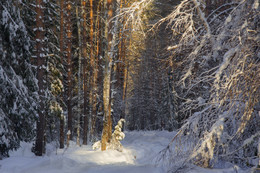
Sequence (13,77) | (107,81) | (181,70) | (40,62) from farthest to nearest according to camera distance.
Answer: (107,81) < (40,62) < (13,77) < (181,70)

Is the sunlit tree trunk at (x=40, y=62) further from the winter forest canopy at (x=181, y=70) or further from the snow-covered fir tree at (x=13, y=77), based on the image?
the snow-covered fir tree at (x=13, y=77)

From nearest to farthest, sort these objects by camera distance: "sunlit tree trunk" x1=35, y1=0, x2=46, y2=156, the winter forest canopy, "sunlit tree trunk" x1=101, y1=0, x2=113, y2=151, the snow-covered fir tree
Result: the winter forest canopy < the snow-covered fir tree < "sunlit tree trunk" x1=35, y1=0, x2=46, y2=156 < "sunlit tree trunk" x1=101, y1=0, x2=113, y2=151

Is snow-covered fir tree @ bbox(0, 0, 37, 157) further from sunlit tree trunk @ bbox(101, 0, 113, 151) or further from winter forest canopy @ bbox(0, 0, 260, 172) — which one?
sunlit tree trunk @ bbox(101, 0, 113, 151)

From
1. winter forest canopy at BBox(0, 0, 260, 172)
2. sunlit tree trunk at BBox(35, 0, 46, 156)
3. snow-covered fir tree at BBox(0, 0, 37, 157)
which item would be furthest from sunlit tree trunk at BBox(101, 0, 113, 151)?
snow-covered fir tree at BBox(0, 0, 37, 157)

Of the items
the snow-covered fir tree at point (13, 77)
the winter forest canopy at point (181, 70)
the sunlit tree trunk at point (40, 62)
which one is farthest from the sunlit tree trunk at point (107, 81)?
the snow-covered fir tree at point (13, 77)

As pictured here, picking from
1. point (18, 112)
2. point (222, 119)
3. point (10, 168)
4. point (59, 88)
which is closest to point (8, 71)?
point (18, 112)

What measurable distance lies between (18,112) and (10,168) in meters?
4.13

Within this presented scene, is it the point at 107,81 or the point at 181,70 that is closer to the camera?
the point at 181,70

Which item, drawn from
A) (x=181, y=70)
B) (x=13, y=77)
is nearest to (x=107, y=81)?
(x=13, y=77)

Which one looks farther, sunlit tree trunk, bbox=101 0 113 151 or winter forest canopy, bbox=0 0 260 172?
sunlit tree trunk, bbox=101 0 113 151

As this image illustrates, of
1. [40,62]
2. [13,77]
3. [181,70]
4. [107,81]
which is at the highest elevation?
[40,62]

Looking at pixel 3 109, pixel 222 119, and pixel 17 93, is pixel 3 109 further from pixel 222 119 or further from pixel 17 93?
pixel 222 119

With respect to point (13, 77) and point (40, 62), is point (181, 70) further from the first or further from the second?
point (40, 62)

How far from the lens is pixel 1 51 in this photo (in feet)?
29.3
